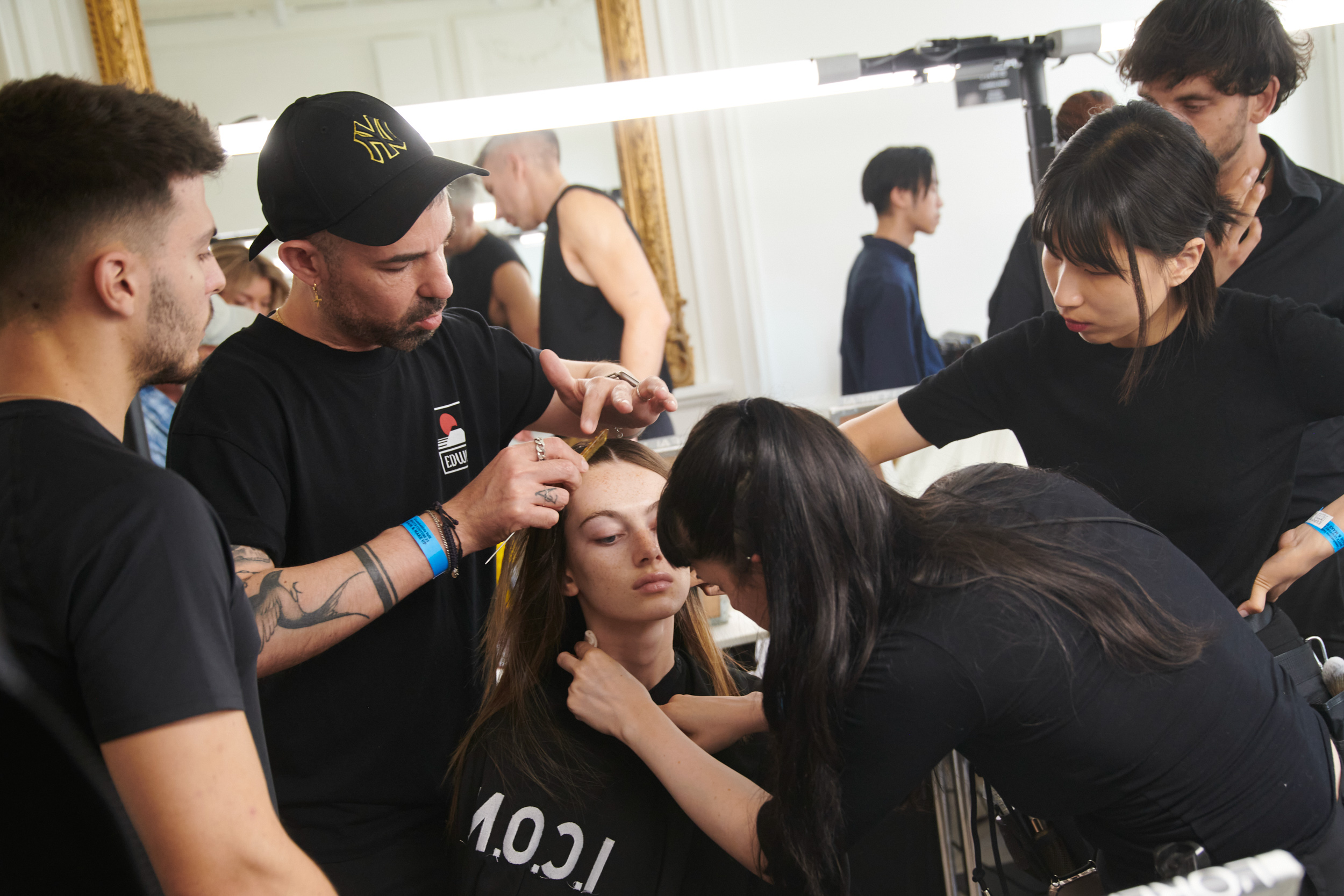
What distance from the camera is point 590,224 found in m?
2.52

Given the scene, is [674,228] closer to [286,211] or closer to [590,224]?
A: [590,224]

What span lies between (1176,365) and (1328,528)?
314mm

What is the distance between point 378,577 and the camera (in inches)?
43.8

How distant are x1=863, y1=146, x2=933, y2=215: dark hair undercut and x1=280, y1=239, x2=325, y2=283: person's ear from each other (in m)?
2.45

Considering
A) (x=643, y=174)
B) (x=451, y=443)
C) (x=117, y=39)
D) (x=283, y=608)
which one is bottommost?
(x=283, y=608)

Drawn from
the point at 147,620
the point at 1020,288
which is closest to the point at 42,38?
the point at 1020,288

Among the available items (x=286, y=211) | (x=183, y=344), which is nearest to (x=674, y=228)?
(x=286, y=211)

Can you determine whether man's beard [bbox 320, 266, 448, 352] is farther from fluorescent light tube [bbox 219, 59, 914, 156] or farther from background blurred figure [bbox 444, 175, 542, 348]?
background blurred figure [bbox 444, 175, 542, 348]

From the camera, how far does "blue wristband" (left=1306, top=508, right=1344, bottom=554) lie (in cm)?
128

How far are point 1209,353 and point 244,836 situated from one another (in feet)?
3.94

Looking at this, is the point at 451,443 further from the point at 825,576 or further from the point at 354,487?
the point at 825,576

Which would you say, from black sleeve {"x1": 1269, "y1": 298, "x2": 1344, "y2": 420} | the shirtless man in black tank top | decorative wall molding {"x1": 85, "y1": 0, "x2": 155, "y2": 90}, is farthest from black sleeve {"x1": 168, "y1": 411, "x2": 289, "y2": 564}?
decorative wall molding {"x1": 85, "y1": 0, "x2": 155, "y2": 90}

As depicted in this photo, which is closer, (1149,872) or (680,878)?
(1149,872)

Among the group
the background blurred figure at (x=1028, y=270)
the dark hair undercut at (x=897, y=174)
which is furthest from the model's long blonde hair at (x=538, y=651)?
the dark hair undercut at (x=897, y=174)
